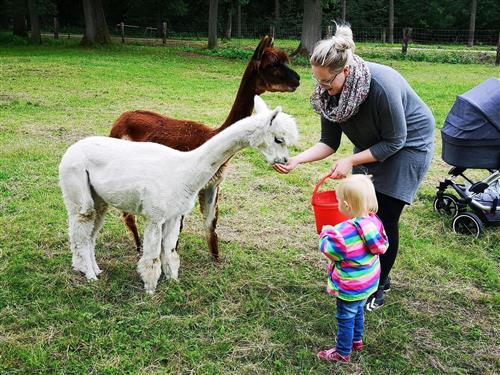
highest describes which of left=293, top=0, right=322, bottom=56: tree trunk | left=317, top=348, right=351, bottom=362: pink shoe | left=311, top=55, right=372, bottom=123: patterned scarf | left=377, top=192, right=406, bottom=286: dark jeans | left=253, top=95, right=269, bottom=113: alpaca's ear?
left=293, top=0, right=322, bottom=56: tree trunk

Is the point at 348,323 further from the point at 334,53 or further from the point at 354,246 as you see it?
the point at 334,53

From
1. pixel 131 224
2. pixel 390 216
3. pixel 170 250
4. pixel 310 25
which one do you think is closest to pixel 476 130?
pixel 390 216

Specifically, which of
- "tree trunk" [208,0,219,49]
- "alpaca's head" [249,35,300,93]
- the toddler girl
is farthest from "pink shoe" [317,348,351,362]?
"tree trunk" [208,0,219,49]

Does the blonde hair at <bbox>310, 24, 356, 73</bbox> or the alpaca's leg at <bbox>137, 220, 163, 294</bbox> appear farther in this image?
the alpaca's leg at <bbox>137, 220, 163, 294</bbox>

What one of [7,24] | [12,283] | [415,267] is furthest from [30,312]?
[7,24]

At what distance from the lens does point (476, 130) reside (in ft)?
15.5

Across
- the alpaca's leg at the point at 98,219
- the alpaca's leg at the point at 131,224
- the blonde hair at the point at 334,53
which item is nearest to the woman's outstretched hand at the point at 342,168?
the blonde hair at the point at 334,53

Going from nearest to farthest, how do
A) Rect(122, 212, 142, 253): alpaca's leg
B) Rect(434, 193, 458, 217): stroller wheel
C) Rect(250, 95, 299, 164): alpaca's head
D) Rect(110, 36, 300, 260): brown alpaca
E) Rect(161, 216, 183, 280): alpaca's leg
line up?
Rect(250, 95, 299, 164): alpaca's head < Rect(161, 216, 183, 280): alpaca's leg < Rect(110, 36, 300, 260): brown alpaca < Rect(122, 212, 142, 253): alpaca's leg < Rect(434, 193, 458, 217): stroller wheel

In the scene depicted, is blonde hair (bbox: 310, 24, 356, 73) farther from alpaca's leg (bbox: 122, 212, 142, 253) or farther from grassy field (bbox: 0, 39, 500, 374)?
alpaca's leg (bbox: 122, 212, 142, 253)

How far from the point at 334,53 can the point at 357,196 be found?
83 centimetres

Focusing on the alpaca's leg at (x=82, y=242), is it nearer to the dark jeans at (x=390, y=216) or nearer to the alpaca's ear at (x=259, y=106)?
the alpaca's ear at (x=259, y=106)

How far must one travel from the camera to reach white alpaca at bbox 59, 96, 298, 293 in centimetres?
357

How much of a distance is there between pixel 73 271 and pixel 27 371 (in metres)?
1.17

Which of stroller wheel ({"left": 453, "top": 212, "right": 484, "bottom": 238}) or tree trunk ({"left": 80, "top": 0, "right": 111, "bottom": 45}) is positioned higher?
tree trunk ({"left": 80, "top": 0, "right": 111, "bottom": 45})
